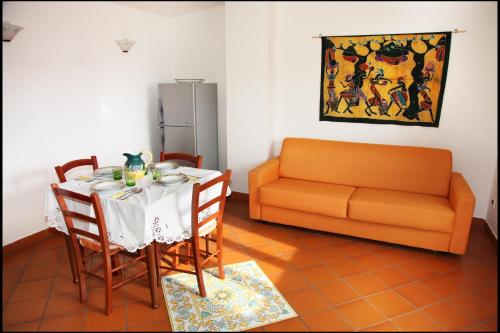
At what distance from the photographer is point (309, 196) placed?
122 inches

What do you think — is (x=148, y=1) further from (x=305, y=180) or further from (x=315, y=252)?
(x=315, y=252)

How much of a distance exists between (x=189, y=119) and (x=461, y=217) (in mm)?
2919

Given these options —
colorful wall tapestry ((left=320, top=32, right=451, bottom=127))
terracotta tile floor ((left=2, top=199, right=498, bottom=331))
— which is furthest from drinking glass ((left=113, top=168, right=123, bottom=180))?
colorful wall tapestry ((left=320, top=32, right=451, bottom=127))

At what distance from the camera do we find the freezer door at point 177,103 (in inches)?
160

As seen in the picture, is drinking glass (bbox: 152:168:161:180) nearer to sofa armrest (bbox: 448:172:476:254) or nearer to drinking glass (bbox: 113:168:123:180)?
drinking glass (bbox: 113:168:123:180)

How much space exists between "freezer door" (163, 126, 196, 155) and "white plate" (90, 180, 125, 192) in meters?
1.85

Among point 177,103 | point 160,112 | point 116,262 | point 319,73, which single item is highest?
point 319,73

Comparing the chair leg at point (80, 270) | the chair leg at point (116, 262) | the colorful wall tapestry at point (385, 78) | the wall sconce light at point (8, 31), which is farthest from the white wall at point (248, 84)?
the chair leg at point (80, 270)

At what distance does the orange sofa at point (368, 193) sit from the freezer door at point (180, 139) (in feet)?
3.53

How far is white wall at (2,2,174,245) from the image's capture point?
2863 millimetres

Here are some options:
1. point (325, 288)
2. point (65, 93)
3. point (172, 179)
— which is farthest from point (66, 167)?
point (325, 288)

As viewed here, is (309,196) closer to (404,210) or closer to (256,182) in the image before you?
(256,182)

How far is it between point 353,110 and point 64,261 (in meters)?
3.07

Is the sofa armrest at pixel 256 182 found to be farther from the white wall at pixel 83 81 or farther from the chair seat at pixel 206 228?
the white wall at pixel 83 81
